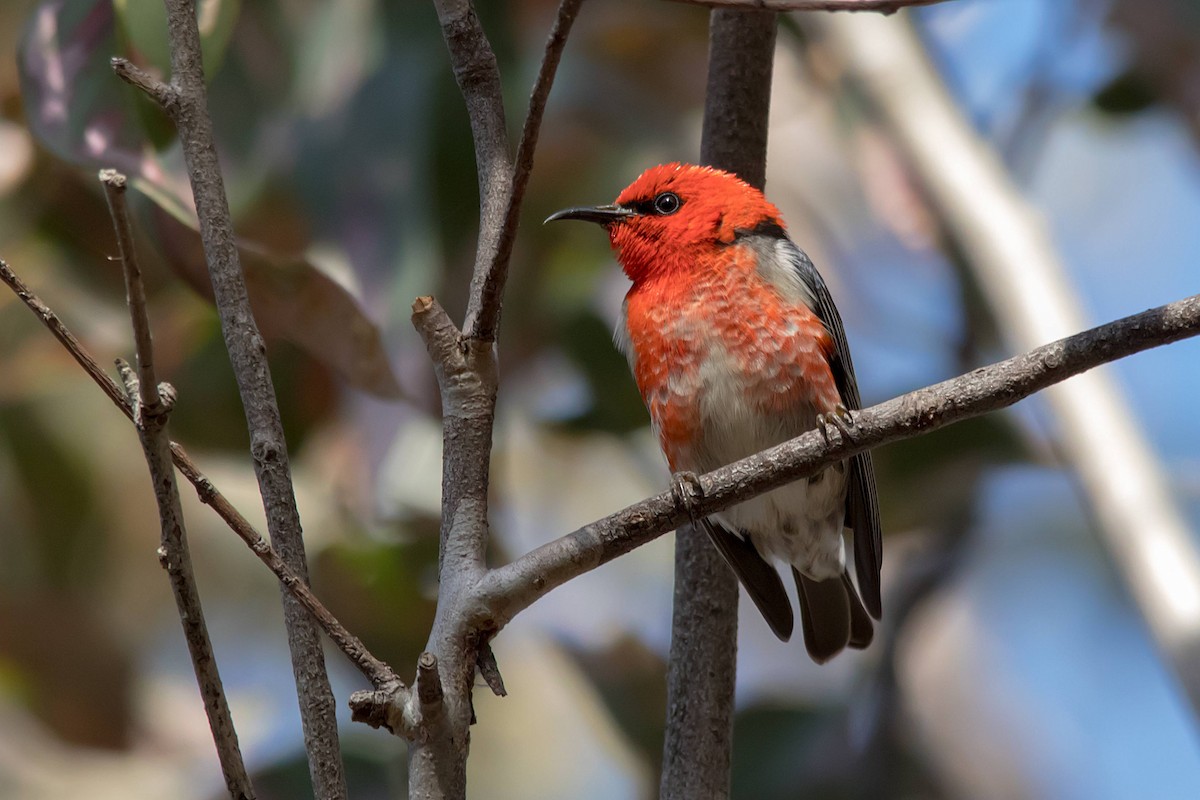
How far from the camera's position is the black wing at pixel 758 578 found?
3.52 m

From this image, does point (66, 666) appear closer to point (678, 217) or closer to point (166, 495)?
point (678, 217)

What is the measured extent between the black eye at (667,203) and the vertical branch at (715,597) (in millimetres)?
308

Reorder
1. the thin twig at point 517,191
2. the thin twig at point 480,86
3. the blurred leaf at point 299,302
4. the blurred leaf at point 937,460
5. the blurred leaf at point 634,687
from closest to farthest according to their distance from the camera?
the thin twig at point 517,191, the thin twig at point 480,86, the blurred leaf at point 299,302, the blurred leaf at point 634,687, the blurred leaf at point 937,460

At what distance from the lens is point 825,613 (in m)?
4.25

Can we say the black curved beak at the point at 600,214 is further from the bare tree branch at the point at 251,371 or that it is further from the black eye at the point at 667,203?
the bare tree branch at the point at 251,371

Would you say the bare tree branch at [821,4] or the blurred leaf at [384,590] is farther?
the blurred leaf at [384,590]

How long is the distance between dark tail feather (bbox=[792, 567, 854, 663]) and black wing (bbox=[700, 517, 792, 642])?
27 cm

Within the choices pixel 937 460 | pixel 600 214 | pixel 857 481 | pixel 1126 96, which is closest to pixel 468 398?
pixel 857 481

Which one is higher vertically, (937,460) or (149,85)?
(937,460)

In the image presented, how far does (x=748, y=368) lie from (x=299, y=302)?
1354mm

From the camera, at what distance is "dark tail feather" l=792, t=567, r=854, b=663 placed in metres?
4.20

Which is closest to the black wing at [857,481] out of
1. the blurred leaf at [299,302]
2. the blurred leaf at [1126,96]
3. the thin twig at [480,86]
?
the blurred leaf at [299,302]

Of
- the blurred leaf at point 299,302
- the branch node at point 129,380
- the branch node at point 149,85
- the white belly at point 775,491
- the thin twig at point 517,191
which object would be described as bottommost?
the branch node at point 129,380

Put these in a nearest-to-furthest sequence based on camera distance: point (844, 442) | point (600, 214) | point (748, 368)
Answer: point (844, 442), point (748, 368), point (600, 214)
